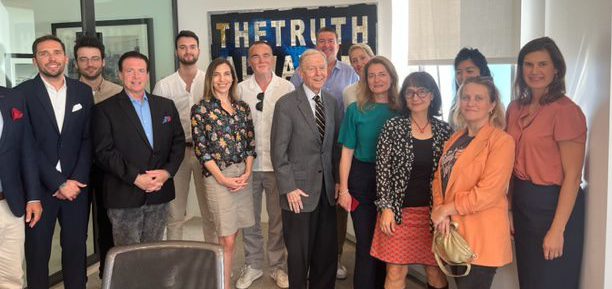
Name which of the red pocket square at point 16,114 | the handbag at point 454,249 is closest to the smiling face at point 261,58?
the red pocket square at point 16,114

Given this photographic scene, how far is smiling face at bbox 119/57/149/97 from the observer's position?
3156 millimetres

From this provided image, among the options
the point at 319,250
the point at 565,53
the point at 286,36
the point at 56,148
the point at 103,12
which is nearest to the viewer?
the point at 565,53

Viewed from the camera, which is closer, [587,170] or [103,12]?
[587,170]

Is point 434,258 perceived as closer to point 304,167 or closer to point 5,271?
point 304,167

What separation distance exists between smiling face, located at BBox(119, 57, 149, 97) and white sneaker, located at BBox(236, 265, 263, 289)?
4.96ft

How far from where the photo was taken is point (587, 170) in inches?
98.4

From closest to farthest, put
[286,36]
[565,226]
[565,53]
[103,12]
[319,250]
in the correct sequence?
[565,226], [565,53], [319,250], [103,12], [286,36]

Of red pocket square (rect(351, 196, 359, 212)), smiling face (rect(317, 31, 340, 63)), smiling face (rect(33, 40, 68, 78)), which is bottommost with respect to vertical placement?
red pocket square (rect(351, 196, 359, 212))

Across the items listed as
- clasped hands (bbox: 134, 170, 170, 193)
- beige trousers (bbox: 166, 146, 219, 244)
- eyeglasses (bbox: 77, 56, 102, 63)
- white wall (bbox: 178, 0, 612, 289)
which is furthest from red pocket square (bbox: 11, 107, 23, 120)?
white wall (bbox: 178, 0, 612, 289)

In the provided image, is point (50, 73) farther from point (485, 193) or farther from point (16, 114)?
point (485, 193)

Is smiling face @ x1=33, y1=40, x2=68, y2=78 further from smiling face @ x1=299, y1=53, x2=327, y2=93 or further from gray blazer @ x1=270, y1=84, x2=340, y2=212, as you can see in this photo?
smiling face @ x1=299, y1=53, x2=327, y2=93

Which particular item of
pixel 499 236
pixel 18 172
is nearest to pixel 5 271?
pixel 18 172

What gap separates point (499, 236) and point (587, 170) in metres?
0.52

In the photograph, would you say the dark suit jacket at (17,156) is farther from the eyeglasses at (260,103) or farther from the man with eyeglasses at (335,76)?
the man with eyeglasses at (335,76)
